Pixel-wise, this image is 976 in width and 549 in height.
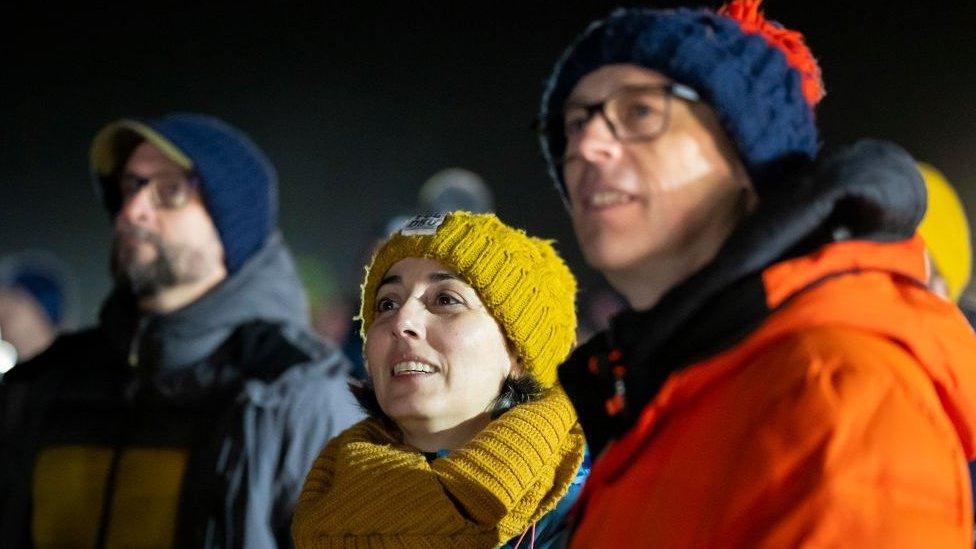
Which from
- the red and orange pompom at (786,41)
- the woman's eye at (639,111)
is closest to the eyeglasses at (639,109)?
the woman's eye at (639,111)

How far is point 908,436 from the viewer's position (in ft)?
2.59

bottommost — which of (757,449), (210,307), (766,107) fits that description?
(210,307)

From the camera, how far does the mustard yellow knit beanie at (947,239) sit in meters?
2.56

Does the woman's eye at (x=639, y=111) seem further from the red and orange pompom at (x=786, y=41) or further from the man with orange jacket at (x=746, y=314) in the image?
the red and orange pompom at (x=786, y=41)

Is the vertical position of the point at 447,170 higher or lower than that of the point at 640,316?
lower

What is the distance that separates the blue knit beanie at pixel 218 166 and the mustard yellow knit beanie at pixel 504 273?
926 mm

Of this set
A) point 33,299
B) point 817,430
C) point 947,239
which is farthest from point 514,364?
point 33,299

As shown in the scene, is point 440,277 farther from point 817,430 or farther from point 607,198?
point 817,430

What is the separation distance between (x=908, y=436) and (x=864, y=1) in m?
3.80

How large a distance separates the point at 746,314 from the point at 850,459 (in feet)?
0.59

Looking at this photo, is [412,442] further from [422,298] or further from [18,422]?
[18,422]

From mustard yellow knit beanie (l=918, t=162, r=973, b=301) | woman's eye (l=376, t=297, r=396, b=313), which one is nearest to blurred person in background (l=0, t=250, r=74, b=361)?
woman's eye (l=376, t=297, r=396, b=313)

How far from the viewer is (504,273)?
1.65m

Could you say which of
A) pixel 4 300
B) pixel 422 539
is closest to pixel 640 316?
pixel 422 539
